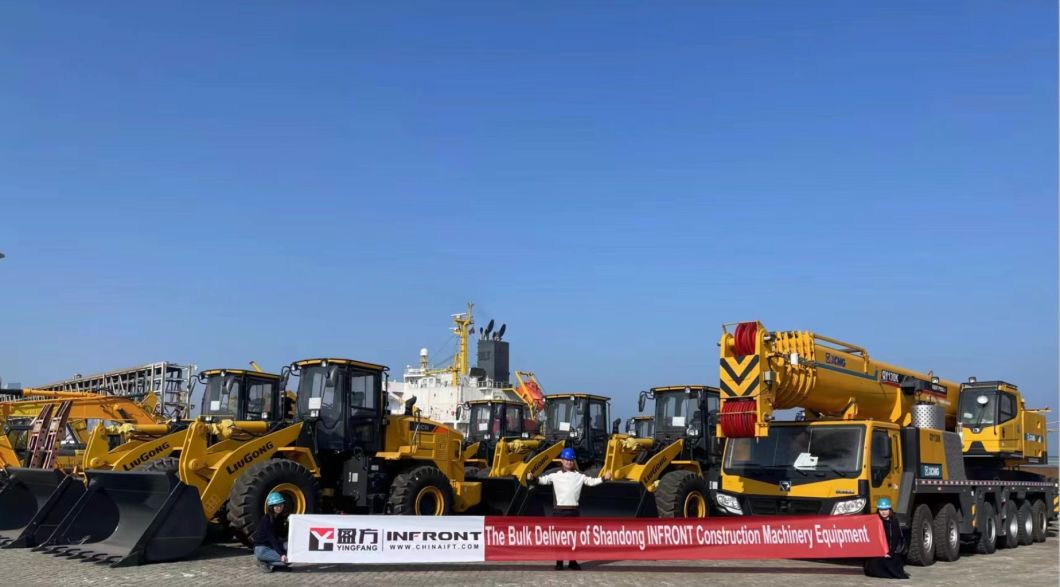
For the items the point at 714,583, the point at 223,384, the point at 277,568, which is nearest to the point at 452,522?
the point at 277,568

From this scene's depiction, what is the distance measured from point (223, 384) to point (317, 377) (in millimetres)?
2514

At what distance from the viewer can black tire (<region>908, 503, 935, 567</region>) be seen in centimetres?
1304

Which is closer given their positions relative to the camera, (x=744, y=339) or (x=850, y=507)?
(x=850, y=507)

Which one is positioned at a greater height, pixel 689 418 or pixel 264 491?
pixel 689 418

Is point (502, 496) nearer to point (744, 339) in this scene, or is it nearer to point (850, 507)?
point (744, 339)

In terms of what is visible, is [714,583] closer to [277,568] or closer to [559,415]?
[277,568]

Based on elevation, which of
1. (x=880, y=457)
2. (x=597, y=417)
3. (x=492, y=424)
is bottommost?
(x=492, y=424)

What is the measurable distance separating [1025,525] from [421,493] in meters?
11.3

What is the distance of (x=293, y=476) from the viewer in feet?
41.9

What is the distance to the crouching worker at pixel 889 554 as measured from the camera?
11.5m

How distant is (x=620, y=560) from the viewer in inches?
444

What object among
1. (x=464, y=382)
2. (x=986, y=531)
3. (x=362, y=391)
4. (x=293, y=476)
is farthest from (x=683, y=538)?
(x=464, y=382)

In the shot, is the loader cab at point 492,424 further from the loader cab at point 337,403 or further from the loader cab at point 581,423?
the loader cab at point 337,403

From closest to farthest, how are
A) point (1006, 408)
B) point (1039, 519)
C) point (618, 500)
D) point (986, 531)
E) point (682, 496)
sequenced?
point (986, 531) → point (682, 496) → point (618, 500) → point (1006, 408) → point (1039, 519)
